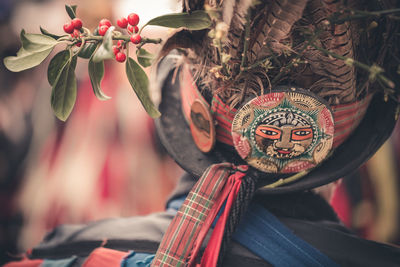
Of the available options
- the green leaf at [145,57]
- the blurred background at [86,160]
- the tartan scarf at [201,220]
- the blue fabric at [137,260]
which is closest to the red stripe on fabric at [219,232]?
the tartan scarf at [201,220]

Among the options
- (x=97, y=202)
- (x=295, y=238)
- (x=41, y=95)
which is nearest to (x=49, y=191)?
(x=97, y=202)

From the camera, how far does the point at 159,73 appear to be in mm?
778

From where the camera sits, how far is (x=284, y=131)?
0.52 metres

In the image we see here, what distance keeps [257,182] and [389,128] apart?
255mm

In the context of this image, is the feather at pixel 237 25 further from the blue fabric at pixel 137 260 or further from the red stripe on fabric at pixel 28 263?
the red stripe on fabric at pixel 28 263

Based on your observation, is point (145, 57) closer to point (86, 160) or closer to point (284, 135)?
point (284, 135)

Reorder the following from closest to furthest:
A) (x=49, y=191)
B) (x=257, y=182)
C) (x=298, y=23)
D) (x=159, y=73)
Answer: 1. (x=298, y=23)
2. (x=257, y=182)
3. (x=159, y=73)
4. (x=49, y=191)

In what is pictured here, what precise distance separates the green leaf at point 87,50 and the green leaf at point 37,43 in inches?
1.6

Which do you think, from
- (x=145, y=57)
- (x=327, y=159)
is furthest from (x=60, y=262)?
(x=327, y=159)

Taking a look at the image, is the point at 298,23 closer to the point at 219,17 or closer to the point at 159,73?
the point at 219,17

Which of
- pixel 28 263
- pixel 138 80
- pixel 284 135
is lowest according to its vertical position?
pixel 28 263

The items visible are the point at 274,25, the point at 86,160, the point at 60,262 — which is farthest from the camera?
the point at 86,160

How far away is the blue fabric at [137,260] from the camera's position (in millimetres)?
582

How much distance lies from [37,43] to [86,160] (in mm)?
985
